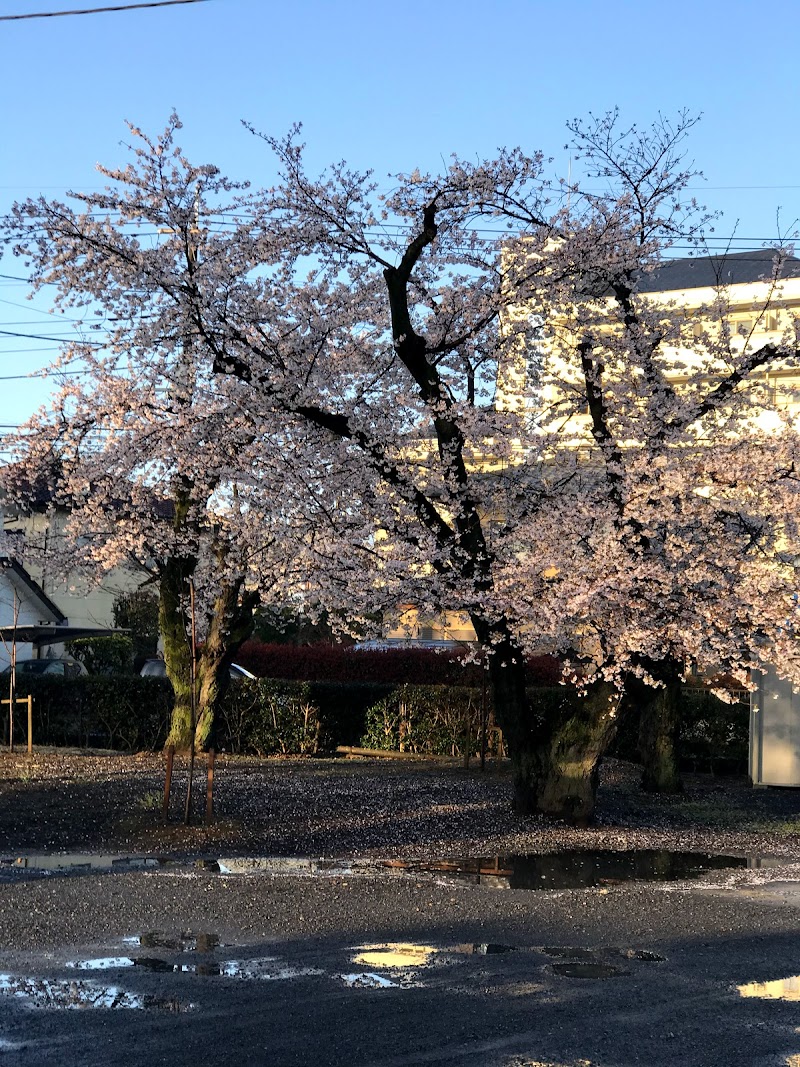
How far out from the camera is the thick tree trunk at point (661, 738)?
16359mm

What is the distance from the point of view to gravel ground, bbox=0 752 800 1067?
5.38m

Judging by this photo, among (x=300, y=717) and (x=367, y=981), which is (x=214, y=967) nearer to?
(x=367, y=981)

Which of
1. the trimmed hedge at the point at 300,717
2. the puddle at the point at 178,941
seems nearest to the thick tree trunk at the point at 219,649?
the trimmed hedge at the point at 300,717

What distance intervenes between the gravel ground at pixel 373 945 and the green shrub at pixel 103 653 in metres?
13.2

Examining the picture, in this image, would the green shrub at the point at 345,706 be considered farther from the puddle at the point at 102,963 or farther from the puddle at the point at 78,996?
the puddle at the point at 78,996

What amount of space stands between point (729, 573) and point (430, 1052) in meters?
7.60

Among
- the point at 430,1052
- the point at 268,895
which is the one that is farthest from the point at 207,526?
the point at 430,1052

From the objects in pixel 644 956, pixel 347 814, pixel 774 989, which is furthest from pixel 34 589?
pixel 774 989

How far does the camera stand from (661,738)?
1642 cm

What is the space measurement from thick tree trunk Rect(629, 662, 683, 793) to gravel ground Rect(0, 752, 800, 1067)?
294 centimetres

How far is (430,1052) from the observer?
17.2ft

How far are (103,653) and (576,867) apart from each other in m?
18.2

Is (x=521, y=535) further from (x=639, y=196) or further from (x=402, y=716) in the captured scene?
(x=402, y=716)

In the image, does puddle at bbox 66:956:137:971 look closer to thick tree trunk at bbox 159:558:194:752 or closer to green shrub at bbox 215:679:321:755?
thick tree trunk at bbox 159:558:194:752
